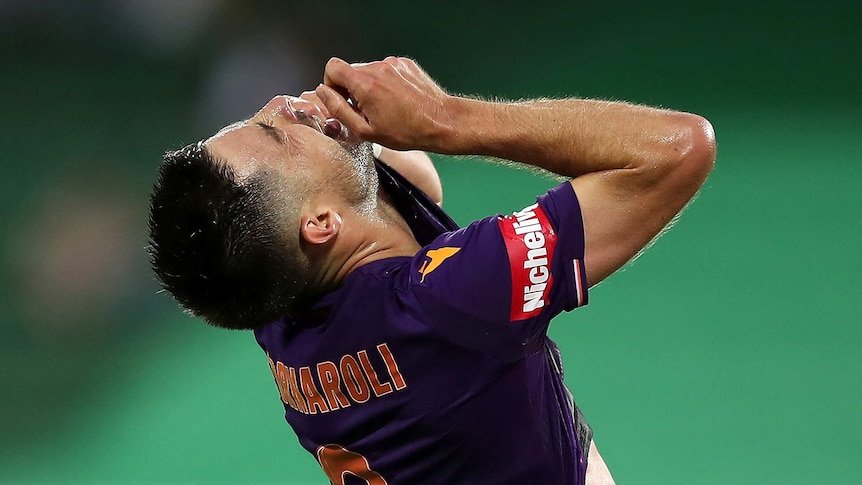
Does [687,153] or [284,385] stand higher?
[687,153]

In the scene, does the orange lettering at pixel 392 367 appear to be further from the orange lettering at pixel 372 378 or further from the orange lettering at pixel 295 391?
the orange lettering at pixel 295 391

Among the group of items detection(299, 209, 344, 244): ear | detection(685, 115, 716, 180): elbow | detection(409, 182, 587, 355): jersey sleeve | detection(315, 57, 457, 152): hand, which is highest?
detection(315, 57, 457, 152): hand

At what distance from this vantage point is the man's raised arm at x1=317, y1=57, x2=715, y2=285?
86 cm

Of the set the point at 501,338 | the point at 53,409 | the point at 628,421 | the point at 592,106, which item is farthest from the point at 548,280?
the point at 53,409

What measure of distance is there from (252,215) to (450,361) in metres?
0.25

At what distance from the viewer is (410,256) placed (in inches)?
40.8

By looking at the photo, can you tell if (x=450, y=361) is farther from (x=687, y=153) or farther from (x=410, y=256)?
(x=687, y=153)

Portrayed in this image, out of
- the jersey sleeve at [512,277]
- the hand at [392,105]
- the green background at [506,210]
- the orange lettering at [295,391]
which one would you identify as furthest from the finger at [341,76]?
the green background at [506,210]

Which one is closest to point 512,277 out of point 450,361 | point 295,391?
point 450,361

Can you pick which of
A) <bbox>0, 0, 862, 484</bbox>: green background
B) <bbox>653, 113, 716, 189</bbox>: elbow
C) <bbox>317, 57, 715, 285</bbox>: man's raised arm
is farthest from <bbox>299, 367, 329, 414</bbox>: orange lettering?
<bbox>0, 0, 862, 484</bbox>: green background

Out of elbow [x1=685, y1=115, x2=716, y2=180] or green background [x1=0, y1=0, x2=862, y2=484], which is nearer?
elbow [x1=685, y1=115, x2=716, y2=180]

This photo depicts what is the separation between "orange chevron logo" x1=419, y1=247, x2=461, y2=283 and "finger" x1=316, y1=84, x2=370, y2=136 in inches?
5.9

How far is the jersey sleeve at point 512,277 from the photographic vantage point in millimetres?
848

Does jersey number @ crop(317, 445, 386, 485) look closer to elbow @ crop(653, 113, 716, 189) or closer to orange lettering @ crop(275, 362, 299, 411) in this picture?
orange lettering @ crop(275, 362, 299, 411)
